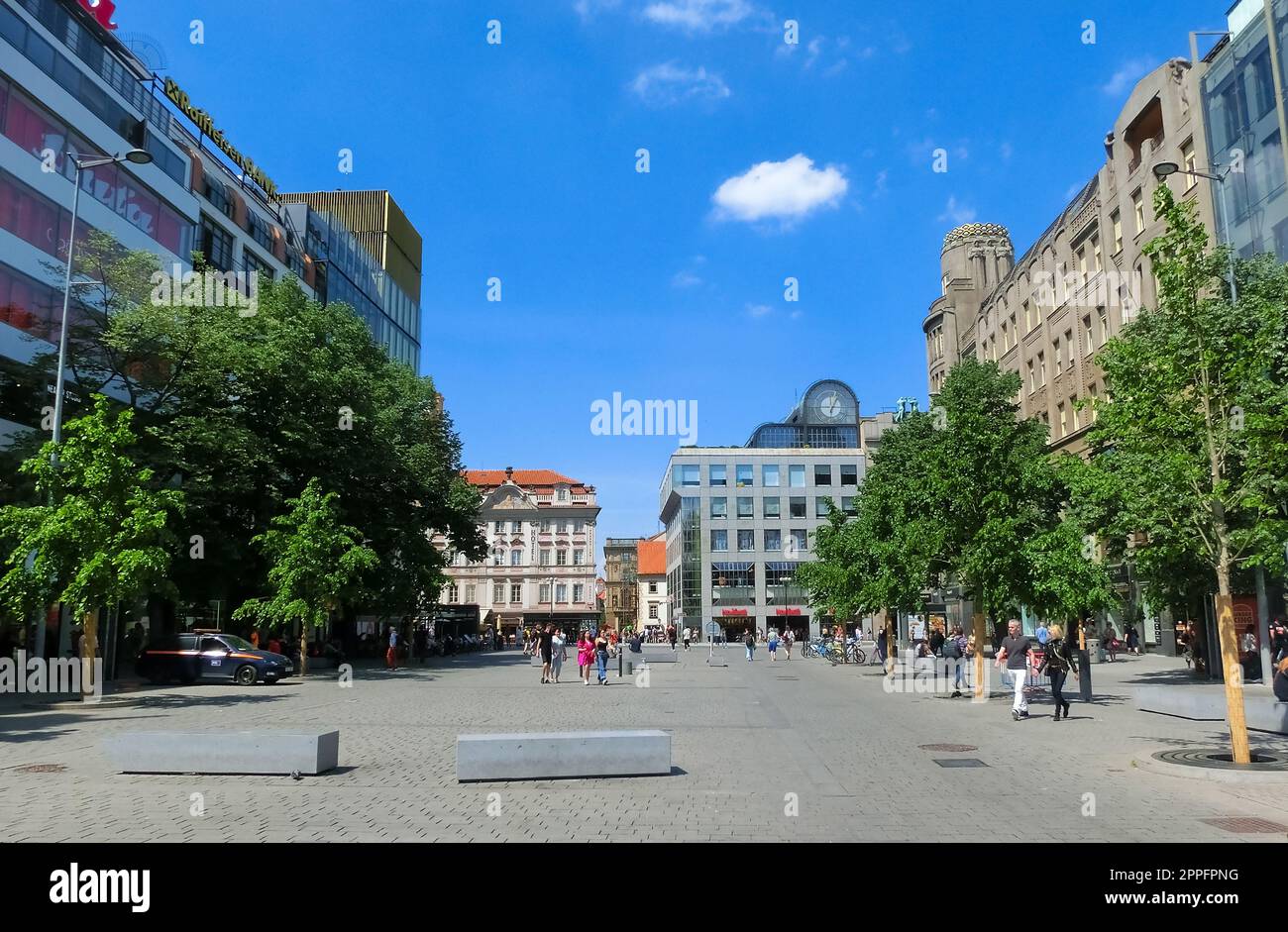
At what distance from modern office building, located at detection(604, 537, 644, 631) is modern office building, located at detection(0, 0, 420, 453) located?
96531mm

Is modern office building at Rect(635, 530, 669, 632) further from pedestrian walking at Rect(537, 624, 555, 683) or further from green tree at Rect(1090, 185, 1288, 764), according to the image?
green tree at Rect(1090, 185, 1288, 764)

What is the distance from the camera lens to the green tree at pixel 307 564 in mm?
31703

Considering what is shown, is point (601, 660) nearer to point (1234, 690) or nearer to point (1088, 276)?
point (1234, 690)

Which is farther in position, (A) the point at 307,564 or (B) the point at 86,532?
(A) the point at 307,564

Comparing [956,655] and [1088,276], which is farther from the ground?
[1088,276]


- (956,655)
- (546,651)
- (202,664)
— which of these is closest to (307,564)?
(202,664)

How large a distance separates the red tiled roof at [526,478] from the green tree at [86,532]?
86.1 m

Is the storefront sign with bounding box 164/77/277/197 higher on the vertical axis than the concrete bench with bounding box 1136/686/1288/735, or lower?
higher

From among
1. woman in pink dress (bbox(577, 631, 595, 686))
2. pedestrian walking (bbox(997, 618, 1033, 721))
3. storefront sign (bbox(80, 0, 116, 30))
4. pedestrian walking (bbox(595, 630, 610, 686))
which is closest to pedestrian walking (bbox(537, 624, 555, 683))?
woman in pink dress (bbox(577, 631, 595, 686))

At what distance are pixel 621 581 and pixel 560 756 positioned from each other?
13484 centimetres

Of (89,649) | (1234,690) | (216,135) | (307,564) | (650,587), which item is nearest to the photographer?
(1234,690)

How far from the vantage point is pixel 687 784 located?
1082 centimetres

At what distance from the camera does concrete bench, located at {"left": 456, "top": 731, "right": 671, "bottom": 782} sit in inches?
433
